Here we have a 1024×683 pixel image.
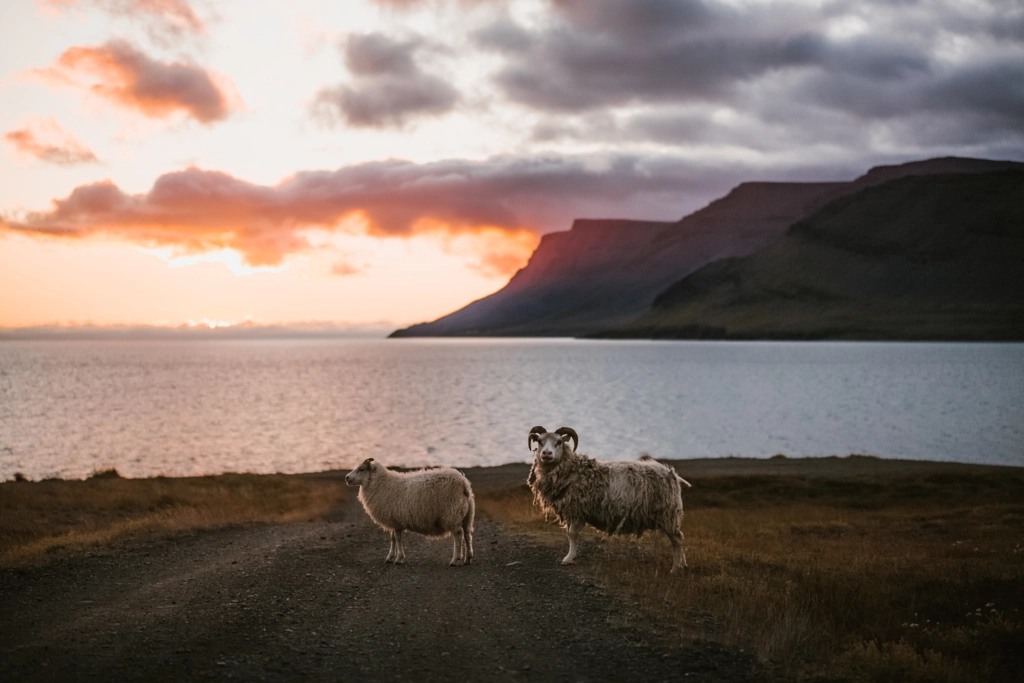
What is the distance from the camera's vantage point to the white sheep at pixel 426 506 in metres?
16.2

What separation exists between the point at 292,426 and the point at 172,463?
2280cm

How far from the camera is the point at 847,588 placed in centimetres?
1327

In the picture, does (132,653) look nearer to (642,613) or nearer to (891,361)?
(642,613)

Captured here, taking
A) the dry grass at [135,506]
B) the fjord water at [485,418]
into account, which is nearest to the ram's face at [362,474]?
the dry grass at [135,506]

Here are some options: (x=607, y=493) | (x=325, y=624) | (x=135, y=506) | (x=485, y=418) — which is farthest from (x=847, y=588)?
(x=485, y=418)

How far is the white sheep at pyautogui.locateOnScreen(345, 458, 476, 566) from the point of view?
1616cm

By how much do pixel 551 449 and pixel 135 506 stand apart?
21818mm

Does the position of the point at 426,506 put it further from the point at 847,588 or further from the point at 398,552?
the point at 847,588

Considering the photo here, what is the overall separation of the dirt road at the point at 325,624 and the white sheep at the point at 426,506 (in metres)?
0.60

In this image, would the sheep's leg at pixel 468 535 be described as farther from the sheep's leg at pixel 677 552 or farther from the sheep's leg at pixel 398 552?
the sheep's leg at pixel 677 552

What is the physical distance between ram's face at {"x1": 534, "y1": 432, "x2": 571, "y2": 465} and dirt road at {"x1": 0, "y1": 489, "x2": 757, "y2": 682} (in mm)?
2085

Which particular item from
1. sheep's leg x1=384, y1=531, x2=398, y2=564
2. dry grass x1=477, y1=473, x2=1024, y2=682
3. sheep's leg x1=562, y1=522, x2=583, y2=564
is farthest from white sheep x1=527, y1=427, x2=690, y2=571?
sheep's leg x1=384, y1=531, x2=398, y2=564

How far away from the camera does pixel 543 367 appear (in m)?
189

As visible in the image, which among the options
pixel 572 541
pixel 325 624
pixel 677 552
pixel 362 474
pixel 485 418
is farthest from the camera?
pixel 485 418
